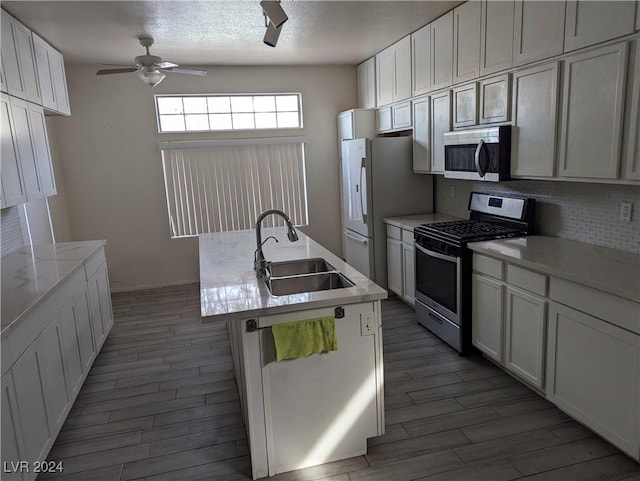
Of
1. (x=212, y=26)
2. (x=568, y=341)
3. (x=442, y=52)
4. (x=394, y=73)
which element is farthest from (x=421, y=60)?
(x=568, y=341)

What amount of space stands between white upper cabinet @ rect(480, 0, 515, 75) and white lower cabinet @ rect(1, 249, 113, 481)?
330cm

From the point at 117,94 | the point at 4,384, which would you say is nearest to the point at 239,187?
the point at 117,94

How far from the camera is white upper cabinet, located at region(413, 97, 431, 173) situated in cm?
416

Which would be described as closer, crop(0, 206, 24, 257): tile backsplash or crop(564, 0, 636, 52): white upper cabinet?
crop(564, 0, 636, 52): white upper cabinet

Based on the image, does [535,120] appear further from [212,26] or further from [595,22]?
[212,26]

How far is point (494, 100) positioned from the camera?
10.6ft

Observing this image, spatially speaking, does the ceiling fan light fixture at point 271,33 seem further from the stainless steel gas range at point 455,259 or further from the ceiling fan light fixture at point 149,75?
the stainless steel gas range at point 455,259

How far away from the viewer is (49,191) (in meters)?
3.78

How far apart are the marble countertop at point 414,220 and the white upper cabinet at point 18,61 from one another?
10.9 feet

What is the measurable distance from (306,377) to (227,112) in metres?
4.25

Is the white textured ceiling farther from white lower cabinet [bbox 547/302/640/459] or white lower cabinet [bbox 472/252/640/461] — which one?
white lower cabinet [bbox 547/302/640/459]

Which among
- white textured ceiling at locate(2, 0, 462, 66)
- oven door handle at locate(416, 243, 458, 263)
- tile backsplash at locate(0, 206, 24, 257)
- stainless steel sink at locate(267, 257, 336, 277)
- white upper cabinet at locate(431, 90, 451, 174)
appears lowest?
oven door handle at locate(416, 243, 458, 263)

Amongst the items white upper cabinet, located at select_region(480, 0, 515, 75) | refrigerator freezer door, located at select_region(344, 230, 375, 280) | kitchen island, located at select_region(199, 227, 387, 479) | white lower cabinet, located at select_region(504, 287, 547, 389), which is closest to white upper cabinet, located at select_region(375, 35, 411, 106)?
white upper cabinet, located at select_region(480, 0, 515, 75)

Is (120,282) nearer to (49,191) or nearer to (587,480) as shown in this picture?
(49,191)
